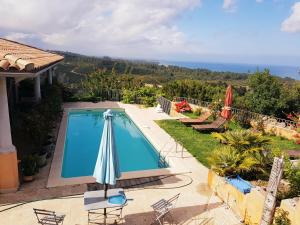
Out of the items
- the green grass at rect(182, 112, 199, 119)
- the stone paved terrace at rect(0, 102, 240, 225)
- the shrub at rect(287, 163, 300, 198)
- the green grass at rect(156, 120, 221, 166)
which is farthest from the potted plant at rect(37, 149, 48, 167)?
the green grass at rect(182, 112, 199, 119)

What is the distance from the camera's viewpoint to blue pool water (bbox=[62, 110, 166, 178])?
37.7ft

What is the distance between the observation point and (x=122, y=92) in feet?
82.6

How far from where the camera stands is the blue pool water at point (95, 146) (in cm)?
1150

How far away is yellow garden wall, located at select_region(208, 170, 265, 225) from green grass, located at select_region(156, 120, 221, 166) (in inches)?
98.1

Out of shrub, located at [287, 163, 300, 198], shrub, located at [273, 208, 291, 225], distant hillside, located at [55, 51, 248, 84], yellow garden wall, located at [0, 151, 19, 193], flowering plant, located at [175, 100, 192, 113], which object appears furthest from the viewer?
distant hillside, located at [55, 51, 248, 84]

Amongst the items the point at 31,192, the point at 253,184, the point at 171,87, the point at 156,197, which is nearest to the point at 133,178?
the point at 156,197

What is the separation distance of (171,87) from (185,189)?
20034 millimetres

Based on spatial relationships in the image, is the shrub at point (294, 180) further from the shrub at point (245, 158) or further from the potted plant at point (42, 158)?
the potted plant at point (42, 158)

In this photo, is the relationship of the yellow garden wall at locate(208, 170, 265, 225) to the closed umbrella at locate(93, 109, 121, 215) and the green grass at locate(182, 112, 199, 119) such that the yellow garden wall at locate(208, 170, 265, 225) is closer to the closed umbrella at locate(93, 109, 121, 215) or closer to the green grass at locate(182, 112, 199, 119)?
the closed umbrella at locate(93, 109, 121, 215)

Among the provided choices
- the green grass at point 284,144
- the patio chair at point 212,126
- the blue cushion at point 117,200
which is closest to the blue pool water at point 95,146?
the patio chair at point 212,126

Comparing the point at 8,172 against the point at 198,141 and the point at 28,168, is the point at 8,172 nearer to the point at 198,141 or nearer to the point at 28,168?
the point at 28,168

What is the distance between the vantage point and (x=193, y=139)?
14.3 meters

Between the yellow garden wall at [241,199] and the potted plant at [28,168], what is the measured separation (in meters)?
5.64

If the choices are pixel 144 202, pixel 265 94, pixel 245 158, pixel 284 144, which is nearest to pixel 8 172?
pixel 144 202
